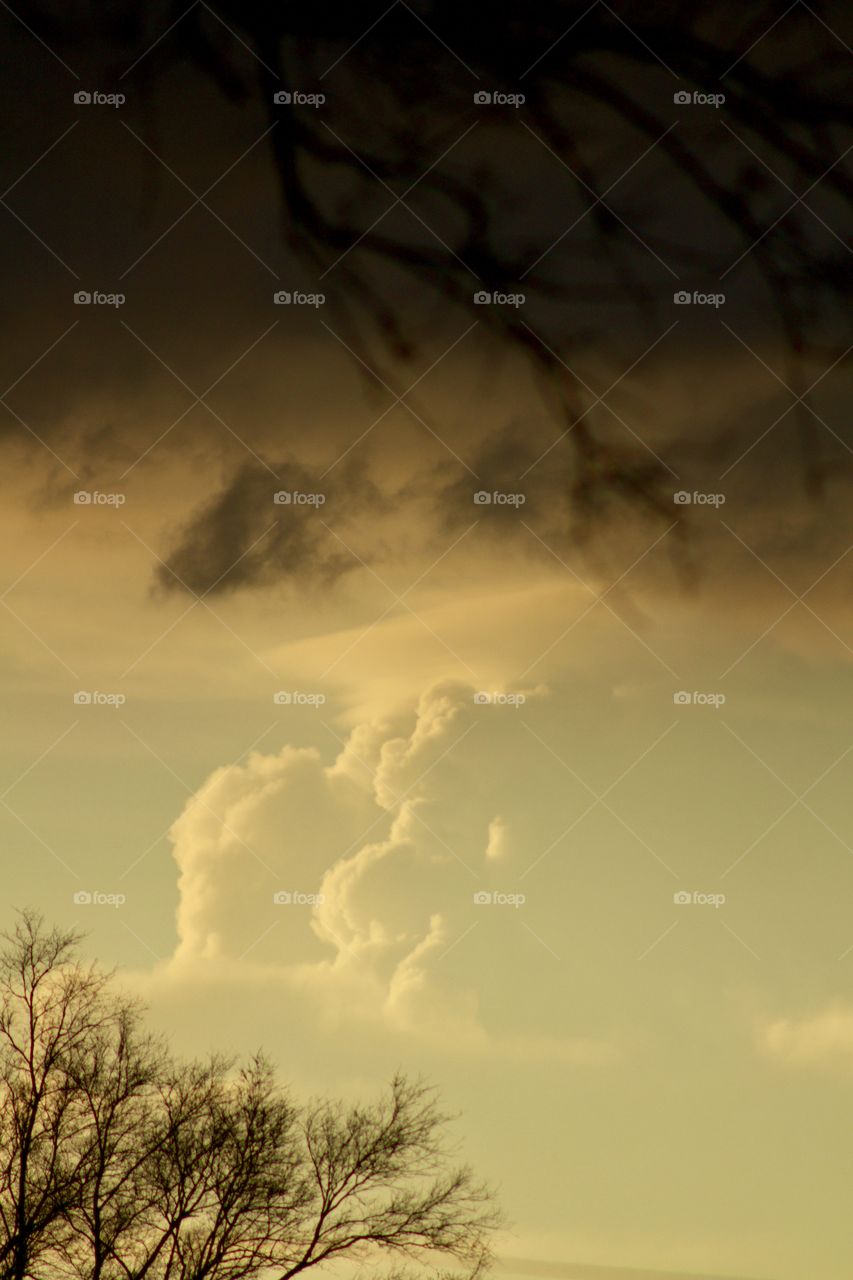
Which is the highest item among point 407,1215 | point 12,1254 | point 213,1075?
point 213,1075

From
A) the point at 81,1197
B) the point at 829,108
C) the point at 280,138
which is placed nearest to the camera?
the point at 829,108

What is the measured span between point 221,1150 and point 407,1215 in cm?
611

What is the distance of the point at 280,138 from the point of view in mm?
7957

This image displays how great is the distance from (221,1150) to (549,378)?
3732cm

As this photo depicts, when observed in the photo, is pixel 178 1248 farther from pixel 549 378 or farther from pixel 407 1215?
pixel 549 378

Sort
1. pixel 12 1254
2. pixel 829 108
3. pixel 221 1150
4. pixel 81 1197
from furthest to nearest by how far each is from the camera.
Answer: pixel 221 1150, pixel 81 1197, pixel 12 1254, pixel 829 108

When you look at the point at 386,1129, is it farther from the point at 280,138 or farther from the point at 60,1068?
the point at 280,138

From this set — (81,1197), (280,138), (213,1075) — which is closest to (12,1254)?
(81,1197)

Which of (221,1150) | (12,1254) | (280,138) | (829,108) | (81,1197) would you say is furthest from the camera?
(221,1150)

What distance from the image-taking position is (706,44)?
717cm

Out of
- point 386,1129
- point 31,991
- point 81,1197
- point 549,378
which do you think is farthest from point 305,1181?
point 549,378

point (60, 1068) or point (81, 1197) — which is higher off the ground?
point (60, 1068)

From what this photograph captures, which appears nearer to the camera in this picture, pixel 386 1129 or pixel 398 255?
pixel 398 255

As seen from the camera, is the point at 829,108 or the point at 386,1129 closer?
the point at 829,108
